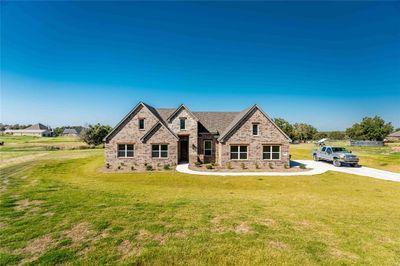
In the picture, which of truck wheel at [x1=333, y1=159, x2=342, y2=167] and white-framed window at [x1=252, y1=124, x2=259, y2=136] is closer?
white-framed window at [x1=252, y1=124, x2=259, y2=136]

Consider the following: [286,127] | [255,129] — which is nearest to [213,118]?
[255,129]

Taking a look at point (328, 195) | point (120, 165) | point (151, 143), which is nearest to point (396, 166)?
point (328, 195)

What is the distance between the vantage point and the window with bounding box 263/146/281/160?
941 inches

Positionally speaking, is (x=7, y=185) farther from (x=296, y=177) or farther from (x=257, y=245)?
(x=296, y=177)

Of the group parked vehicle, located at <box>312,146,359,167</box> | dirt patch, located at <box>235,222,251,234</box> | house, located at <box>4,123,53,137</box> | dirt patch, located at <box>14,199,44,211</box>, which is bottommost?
dirt patch, located at <box>235,222,251,234</box>

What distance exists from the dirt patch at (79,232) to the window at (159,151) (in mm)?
16788

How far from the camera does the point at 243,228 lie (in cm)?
722

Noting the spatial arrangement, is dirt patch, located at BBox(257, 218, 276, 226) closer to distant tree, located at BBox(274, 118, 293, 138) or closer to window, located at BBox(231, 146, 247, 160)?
window, located at BBox(231, 146, 247, 160)

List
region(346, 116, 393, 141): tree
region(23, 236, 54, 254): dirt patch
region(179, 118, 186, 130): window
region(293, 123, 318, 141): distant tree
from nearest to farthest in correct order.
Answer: region(23, 236, 54, 254): dirt patch → region(179, 118, 186, 130): window → region(346, 116, 393, 141): tree → region(293, 123, 318, 141): distant tree

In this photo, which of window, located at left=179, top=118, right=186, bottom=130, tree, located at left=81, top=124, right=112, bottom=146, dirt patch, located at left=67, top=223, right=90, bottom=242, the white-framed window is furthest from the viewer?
tree, located at left=81, top=124, right=112, bottom=146

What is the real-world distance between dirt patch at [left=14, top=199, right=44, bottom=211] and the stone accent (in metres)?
17.4

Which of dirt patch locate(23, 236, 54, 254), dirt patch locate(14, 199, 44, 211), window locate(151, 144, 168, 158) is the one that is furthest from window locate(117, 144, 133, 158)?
dirt patch locate(23, 236, 54, 254)

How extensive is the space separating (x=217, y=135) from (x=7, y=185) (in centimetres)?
2110

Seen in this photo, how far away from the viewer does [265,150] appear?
24.0m
